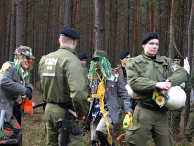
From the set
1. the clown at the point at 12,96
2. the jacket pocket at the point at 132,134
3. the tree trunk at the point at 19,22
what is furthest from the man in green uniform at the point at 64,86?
the tree trunk at the point at 19,22

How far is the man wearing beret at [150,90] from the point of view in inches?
131

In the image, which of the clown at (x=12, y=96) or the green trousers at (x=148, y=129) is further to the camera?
the clown at (x=12, y=96)

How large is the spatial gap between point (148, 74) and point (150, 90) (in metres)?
0.31

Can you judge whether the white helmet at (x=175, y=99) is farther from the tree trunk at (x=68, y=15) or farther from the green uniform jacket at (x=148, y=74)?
the tree trunk at (x=68, y=15)

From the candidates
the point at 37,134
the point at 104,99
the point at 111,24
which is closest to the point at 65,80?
the point at 104,99

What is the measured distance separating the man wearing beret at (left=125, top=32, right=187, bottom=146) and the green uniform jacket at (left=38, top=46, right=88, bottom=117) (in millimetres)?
967

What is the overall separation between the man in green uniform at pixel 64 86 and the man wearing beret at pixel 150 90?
945 mm

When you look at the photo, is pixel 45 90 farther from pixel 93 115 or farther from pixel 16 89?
pixel 93 115

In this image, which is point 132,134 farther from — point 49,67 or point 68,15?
point 68,15

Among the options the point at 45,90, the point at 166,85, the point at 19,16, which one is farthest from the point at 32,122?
the point at 166,85

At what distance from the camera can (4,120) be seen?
11.5 ft

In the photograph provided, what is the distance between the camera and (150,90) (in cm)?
326

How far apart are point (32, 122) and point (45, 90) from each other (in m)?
5.57

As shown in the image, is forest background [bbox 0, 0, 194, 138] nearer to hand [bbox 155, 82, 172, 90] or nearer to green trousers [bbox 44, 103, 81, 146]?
hand [bbox 155, 82, 172, 90]
